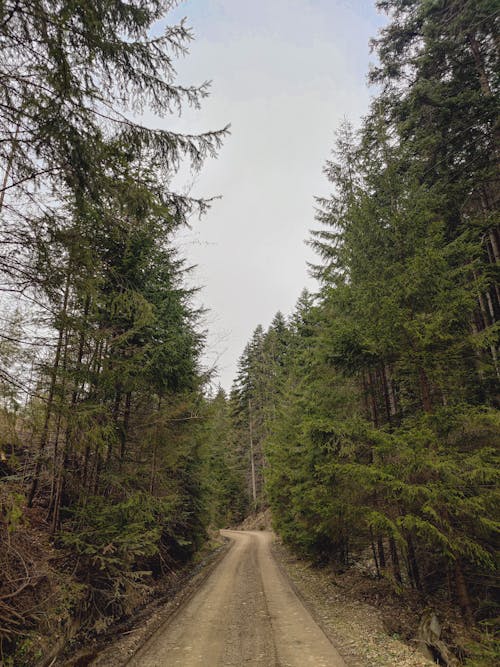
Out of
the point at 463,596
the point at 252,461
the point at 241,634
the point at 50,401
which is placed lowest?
the point at 241,634

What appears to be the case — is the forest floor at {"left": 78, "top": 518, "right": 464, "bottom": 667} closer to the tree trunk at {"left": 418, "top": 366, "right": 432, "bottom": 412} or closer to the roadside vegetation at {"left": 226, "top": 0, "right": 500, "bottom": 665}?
the roadside vegetation at {"left": 226, "top": 0, "right": 500, "bottom": 665}

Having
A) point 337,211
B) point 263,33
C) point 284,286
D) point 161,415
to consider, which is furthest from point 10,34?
point 284,286

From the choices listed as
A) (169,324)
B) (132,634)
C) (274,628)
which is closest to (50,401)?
(132,634)

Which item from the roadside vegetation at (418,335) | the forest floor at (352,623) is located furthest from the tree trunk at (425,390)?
the forest floor at (352,623)

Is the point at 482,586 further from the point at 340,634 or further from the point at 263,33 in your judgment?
the point at 263,33

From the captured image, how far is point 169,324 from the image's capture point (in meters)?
11.8

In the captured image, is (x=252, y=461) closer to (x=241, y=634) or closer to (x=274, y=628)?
(x=274, y=628)

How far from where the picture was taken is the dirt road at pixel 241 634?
6344 mm

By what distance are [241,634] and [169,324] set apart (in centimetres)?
836

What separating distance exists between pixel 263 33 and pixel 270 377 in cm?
3244

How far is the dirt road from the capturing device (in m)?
6.34

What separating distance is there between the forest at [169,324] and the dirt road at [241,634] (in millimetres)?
1380

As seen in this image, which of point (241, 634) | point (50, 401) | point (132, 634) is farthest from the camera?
point (241, 634)

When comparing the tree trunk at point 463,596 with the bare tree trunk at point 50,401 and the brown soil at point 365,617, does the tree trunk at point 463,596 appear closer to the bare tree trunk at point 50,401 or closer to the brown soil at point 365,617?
the brown soil at point 365,617
